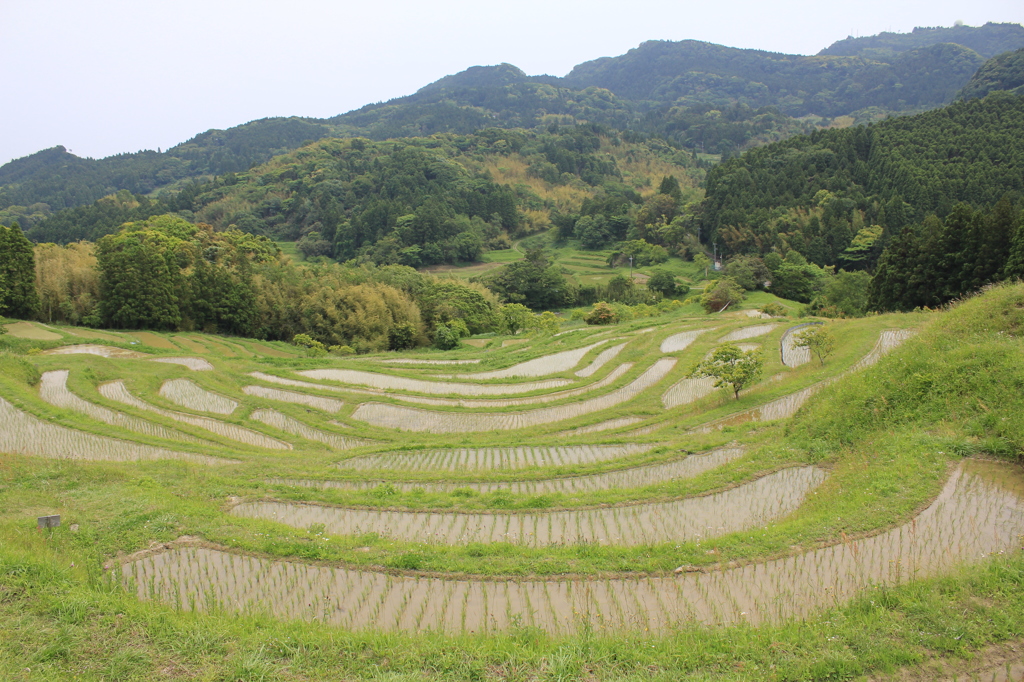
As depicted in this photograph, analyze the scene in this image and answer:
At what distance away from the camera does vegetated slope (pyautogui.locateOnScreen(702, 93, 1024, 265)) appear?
178 feet

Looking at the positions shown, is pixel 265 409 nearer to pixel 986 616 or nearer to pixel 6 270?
pixel 986 616

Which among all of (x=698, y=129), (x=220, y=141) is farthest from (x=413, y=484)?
(x=220, y=141)

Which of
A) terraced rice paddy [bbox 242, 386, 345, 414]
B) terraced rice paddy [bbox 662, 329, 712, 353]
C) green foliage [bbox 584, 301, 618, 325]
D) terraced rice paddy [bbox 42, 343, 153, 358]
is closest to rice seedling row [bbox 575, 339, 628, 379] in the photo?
terraced rice paddy [bbox 662, 329, 712, 353]

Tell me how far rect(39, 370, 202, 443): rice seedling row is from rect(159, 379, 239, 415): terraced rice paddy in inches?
66.3

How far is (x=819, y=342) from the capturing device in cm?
1833

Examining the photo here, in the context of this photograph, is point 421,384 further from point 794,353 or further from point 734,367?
point 794,353

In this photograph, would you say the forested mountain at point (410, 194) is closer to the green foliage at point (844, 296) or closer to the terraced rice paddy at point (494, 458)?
the green foliage at point (844, 296)

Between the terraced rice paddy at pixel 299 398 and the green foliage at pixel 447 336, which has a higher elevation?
the terraced rice paddy at pixel 299 398

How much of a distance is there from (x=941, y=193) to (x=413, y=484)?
208ft

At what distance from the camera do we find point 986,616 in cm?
518

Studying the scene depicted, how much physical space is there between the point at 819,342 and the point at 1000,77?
5352 inches

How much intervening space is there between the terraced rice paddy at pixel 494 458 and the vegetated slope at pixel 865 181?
50.8 meters

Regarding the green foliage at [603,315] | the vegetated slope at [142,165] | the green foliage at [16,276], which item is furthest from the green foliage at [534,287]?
the vegetated slope at [142,165]

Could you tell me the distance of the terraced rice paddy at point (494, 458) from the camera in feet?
40.4
